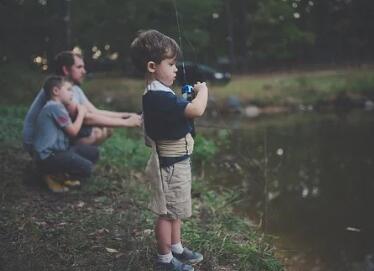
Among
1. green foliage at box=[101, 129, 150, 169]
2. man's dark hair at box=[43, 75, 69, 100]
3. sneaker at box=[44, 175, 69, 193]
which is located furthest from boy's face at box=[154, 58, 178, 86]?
green foliage at box=[101, 129, 150, 169]

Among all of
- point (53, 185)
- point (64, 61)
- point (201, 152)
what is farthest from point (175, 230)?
point (201, 152)

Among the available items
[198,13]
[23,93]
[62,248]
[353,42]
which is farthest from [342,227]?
[353,42]

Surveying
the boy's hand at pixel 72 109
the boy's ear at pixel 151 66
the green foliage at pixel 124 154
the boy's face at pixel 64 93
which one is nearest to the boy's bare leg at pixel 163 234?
the boy's ear at pixel 151 66

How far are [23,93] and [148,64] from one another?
8092 millimetres

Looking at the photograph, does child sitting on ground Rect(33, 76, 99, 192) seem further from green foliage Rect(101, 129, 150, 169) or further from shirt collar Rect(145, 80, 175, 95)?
shirt collar Rect(145, 80, 175, 95)

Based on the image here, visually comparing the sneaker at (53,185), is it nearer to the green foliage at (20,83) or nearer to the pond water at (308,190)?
the pond water at (308,190)

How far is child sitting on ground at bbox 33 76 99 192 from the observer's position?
514cm

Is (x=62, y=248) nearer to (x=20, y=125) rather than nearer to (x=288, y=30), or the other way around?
(x=20, y=125)

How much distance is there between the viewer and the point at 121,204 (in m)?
5.05

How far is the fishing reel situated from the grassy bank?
1.06 metres

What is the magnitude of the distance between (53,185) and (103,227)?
47.5 inches

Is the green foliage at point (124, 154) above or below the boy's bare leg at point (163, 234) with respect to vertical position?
below

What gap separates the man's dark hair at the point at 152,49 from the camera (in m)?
3.17

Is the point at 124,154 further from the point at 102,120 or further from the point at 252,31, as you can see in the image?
the point at 252,31
